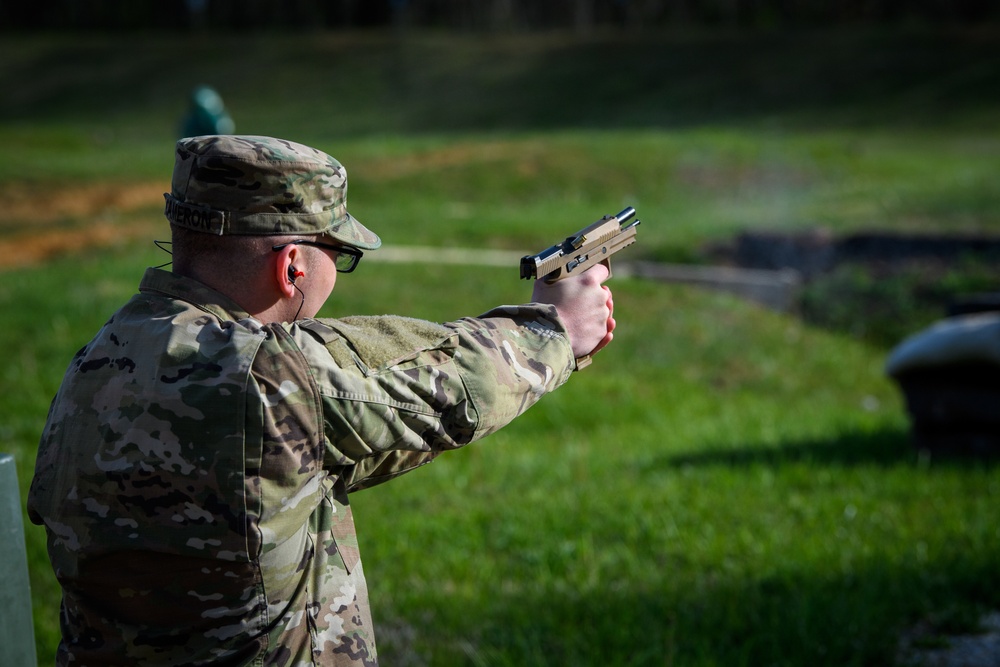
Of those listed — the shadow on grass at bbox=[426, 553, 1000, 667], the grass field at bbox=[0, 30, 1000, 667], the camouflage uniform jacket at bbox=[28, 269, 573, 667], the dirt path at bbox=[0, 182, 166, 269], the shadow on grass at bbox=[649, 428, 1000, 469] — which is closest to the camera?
the camouflage uniform jacket at bbox=[28, 269, 573, 667]

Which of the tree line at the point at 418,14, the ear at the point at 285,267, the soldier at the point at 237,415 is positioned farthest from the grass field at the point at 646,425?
the tree line at the point at 418,14

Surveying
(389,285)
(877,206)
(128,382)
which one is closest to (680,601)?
(128,382)

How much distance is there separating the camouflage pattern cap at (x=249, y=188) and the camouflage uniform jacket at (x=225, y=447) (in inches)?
5.8

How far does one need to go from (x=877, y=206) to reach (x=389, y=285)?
7.32 meters

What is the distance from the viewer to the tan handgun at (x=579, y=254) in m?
2.26

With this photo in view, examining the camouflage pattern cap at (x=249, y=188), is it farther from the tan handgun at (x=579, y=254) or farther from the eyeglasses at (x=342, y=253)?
the tan handgun at (x=579, y=254)

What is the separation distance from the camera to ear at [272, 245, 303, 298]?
2049mm

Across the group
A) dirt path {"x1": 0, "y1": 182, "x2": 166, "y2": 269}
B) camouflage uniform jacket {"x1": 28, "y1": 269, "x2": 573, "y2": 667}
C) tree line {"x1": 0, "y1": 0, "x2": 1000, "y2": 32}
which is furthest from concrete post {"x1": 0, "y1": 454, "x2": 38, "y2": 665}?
tree line {"x1": 0, "y1": 0, "x2": 1000, "y2": 32}

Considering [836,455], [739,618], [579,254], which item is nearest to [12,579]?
[579,254]

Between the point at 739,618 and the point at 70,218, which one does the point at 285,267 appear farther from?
the point at 70,218

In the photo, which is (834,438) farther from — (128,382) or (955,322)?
(128,382)

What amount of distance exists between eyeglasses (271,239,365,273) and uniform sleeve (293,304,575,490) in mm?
139

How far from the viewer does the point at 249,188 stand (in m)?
1.99

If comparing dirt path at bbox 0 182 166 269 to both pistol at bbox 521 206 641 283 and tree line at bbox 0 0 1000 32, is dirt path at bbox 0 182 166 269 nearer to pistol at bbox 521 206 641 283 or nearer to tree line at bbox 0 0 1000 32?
pistol at bbox 521 206 641 283
